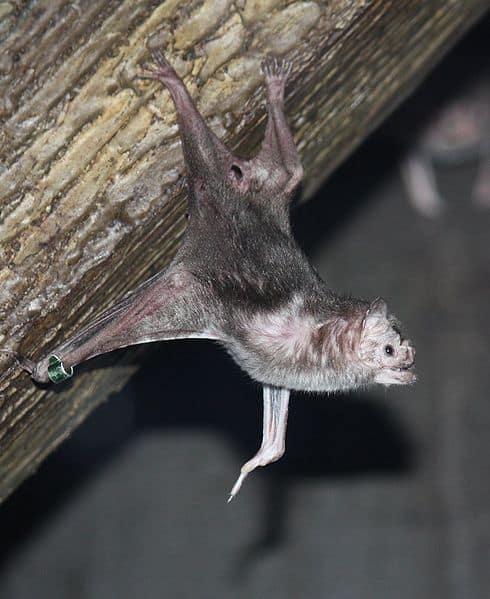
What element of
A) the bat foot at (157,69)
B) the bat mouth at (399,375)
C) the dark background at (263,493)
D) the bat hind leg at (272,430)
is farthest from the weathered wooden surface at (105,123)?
the dark background at (263,493)

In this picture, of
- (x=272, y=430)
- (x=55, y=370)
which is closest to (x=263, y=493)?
(x=272, y=430)

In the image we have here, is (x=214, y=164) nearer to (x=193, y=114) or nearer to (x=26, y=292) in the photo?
(x=193, y=114)

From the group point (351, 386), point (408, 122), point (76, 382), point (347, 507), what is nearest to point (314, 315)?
point (351, 386)

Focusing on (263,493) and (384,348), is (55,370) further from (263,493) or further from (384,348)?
(263,493)

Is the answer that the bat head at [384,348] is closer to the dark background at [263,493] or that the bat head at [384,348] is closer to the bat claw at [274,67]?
the bat claw at [274,67]

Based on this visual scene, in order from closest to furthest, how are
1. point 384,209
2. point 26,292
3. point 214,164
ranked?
1. point 26,292
2. point 214,164
3. point 384,209

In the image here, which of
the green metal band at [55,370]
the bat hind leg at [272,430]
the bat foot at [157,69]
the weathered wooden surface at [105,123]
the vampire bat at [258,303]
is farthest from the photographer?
the bat hind leg at [272,430]
